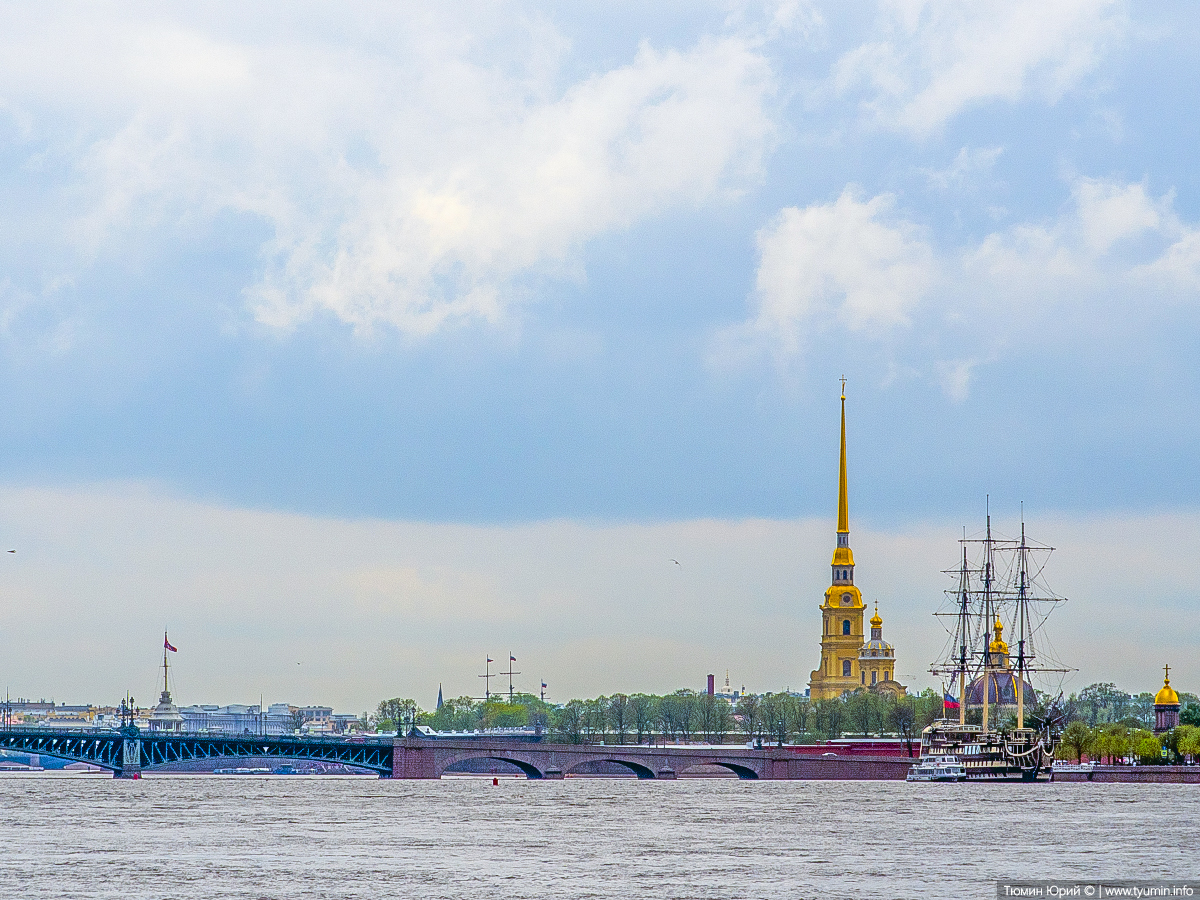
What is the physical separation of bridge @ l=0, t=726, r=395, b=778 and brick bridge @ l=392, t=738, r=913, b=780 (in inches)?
90.8

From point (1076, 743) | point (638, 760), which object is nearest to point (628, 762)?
point (638, 760)

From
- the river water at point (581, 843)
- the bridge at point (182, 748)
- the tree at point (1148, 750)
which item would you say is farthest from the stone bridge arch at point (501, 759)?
the tree at point (1148, 750)

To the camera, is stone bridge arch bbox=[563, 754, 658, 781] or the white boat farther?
the white boat

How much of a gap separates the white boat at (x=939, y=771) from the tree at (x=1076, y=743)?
11165mm

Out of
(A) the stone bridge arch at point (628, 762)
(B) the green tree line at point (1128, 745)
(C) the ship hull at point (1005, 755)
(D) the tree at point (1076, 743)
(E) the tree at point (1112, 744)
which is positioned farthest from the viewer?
(D) the tree at point (1076, 743)

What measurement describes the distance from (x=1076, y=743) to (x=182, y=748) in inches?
2562

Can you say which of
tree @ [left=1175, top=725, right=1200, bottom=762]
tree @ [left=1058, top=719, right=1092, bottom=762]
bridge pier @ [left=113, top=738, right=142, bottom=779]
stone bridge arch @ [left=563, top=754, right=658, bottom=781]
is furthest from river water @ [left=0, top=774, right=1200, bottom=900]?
tree @ [left=1058, top=719, right=1092, bottom=762]

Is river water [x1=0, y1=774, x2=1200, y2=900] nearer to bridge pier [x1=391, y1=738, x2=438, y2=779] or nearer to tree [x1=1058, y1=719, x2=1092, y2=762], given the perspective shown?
bridge pier [x1=391, y1=738, x2=438, y2=779]

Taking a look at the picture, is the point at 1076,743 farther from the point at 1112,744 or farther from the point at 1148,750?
the point at 1148,750

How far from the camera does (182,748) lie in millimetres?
134375

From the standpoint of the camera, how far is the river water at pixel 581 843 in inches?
2137

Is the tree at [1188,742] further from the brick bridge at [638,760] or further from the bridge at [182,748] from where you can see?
the bridge at [182,748]

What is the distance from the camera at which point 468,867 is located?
198 feet

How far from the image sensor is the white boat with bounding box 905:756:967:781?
142875 mm
